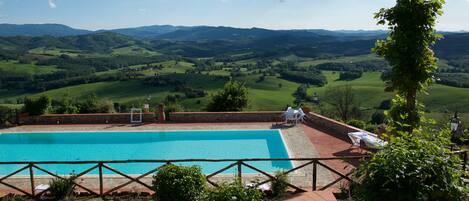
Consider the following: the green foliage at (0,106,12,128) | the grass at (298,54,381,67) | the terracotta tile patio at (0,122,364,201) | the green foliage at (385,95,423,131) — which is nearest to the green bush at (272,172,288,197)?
the terracotta tile patio at (0,122,364,201)

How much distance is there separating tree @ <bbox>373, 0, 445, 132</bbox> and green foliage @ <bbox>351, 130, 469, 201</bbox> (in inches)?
174

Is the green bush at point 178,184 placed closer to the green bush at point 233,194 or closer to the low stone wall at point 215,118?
the green bush at point 233,194

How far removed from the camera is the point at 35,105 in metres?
16.7

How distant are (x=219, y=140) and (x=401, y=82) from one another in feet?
24.7

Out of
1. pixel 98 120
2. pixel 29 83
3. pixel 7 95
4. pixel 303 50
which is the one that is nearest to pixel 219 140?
pixel 98 120

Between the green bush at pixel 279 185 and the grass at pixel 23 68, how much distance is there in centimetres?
10467

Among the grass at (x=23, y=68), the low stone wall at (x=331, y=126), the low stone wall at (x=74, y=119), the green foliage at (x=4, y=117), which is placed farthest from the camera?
the grass at (x=23, y=68)

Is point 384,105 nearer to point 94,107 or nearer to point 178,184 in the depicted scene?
point 94,107

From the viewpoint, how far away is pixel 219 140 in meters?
14.7

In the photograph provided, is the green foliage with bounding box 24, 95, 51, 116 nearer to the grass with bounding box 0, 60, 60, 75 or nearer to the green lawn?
the green lawn

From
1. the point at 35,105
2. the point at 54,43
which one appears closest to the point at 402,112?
the point at 35,105

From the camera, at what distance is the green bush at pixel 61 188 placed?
8.03 m

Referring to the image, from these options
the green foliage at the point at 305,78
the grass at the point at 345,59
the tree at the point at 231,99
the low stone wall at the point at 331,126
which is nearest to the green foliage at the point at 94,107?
the tree at the point at 231,99

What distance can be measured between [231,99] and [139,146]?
5.53 metres
